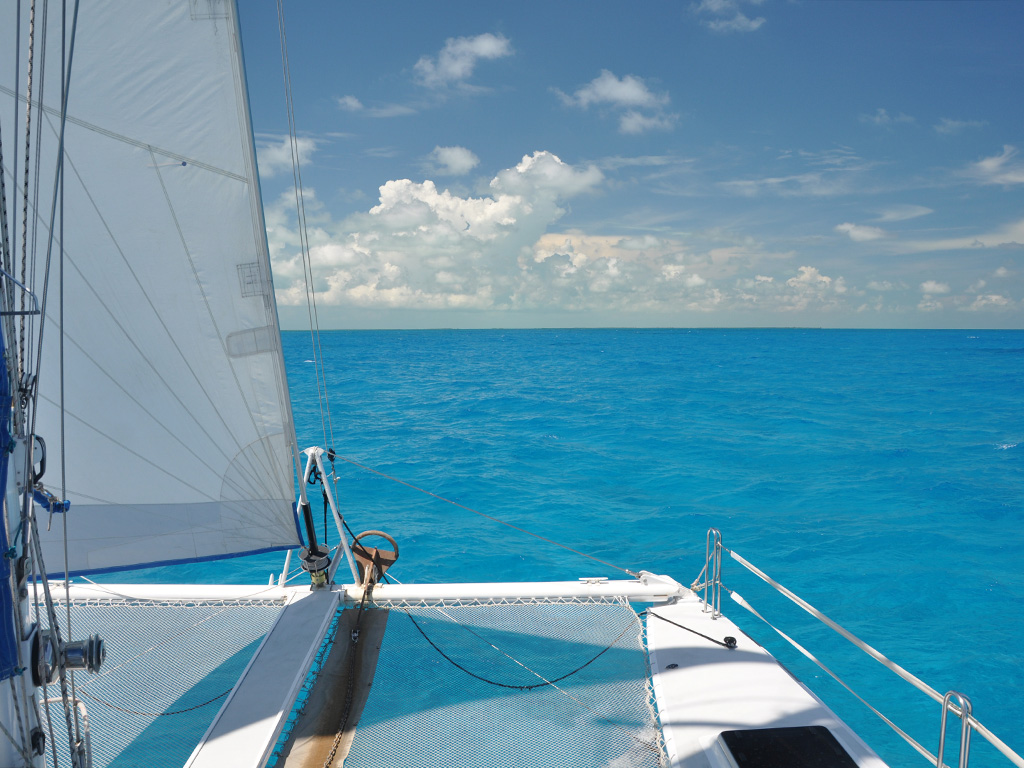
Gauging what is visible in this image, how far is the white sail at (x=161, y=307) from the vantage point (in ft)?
11.5

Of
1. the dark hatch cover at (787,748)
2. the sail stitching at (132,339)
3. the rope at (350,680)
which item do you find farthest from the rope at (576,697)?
the sail stitching at (132,339)

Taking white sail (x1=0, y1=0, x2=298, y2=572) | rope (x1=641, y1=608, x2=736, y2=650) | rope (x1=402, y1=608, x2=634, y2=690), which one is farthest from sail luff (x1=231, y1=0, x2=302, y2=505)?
rope (x1=641, y1=608, x2=736, y2=650)

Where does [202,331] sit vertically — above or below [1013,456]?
above

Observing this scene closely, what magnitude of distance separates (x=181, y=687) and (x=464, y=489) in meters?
13.8

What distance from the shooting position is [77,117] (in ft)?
11.4

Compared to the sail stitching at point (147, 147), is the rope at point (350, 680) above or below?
below

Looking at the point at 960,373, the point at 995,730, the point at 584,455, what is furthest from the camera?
the point at 960,373

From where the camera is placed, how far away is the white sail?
3.51 m

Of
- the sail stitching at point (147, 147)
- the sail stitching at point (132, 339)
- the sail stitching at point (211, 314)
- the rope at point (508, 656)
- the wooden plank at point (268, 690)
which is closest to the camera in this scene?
the wooden plank at point (268, 690)

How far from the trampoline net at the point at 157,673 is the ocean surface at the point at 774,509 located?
6.85m

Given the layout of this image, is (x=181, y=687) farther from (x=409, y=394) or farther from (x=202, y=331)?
(x=409, y=394)

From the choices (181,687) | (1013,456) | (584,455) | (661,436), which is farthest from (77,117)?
(1013,456)

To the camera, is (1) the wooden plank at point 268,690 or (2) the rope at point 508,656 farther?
(2) the rope at point 508,656

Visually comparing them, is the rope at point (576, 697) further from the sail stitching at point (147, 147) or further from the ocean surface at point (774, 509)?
the ocean surface at point (774, 509)
